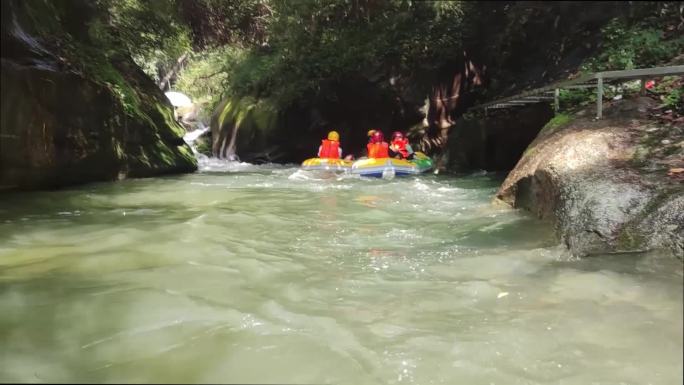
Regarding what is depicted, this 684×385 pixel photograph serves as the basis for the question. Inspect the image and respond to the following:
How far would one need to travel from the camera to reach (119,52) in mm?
11969

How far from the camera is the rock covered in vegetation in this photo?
3.88 metres

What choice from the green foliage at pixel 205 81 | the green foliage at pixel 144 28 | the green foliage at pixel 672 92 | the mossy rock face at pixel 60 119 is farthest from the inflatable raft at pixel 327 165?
the green foliage at pixel 205 81

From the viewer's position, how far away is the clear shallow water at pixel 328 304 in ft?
6.52

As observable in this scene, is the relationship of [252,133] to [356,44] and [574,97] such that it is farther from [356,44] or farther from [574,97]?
[574,97]

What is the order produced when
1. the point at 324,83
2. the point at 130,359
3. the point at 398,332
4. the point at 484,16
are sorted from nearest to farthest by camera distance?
1. the point at 130,359
2. the point at 398,332
3. the point at 484,16
4. the point at 324,83

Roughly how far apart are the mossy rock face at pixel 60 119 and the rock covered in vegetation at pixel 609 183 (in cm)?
704

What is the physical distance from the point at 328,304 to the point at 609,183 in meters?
2.81

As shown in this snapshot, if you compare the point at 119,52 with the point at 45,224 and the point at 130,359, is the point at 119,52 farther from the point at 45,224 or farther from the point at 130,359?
the point at 130,359

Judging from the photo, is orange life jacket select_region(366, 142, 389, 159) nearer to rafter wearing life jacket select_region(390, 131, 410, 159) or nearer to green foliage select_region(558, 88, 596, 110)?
rafter wearing life jacket select_region(390, 131, 410, 159)

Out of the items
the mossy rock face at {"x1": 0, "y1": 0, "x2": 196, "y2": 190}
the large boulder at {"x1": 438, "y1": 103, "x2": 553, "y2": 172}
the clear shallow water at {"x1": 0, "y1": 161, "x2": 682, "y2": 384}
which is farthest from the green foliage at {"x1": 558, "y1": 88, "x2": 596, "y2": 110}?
the mossy rock face at {"x1": 0, "y1": 0, "x2": 196, "y2": 190}

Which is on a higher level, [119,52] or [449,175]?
[119,52]

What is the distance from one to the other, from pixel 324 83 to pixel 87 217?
11.6 meters

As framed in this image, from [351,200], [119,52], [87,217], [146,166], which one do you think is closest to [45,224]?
[87,217]

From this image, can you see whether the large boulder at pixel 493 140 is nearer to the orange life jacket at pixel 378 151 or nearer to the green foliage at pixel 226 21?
the orange life jacket at pixel 378 151
